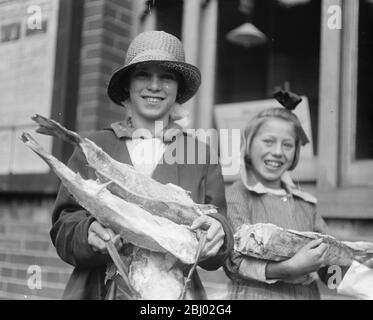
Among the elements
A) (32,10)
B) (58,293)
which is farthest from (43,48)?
(58,293)

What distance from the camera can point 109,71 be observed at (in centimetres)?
287

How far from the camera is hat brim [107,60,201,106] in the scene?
1.65 m

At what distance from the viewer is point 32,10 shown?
2975 mm

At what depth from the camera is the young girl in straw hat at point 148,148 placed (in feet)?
4.95

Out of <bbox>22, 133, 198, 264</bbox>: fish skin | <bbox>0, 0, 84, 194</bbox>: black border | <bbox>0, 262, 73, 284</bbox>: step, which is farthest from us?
<bbox>0, 0, 84, 194</bbox>: black border

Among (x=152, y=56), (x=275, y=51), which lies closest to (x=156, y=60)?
(x=152, y=56)

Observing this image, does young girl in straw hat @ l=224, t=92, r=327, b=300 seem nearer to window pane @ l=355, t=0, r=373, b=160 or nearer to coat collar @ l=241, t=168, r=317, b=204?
coat collar @ l=241, t=168, r=317, b=204

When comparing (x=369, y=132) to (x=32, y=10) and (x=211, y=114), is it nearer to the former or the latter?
(x=211, y=114)

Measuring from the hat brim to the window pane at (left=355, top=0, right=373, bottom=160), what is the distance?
3.27ft

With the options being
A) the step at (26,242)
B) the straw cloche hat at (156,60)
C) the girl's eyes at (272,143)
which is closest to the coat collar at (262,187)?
the girl's eyes at (272,143)

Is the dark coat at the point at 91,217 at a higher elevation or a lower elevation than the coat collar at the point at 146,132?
lower

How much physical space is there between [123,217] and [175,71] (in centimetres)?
52

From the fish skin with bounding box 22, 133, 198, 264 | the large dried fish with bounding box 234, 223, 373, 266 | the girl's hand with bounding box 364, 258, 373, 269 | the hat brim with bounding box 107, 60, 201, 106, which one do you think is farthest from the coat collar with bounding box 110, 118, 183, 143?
the girl's hand with bounding box 364, 258, 373, 269

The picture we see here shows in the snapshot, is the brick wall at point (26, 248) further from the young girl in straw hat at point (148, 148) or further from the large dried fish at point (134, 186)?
the large dried fish at point (134, 186)
